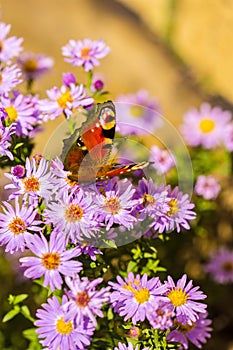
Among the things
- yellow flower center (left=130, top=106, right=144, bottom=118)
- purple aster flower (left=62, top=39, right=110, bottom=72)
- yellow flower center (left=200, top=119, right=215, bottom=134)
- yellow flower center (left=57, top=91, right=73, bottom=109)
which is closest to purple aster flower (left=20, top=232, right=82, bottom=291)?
yellow flower center (left=57, top=91, right=73, bottom=109)

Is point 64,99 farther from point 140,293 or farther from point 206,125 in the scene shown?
point 206,125

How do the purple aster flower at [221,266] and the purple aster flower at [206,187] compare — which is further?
the purple aster flower at [221,266]

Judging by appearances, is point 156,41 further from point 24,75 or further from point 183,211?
point 183,211

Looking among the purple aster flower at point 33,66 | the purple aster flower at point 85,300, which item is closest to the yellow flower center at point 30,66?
the purple aster flower at point 33,66

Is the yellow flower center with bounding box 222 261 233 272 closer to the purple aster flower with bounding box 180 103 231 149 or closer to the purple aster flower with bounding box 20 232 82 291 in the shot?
the purple aster flower with bounding box 180 103 231 149

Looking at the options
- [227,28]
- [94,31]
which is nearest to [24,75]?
[94,31]

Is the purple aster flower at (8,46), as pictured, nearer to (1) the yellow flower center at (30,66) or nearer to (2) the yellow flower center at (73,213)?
(1) the yellow flower center at (30,66)

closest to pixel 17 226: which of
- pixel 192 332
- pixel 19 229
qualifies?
pixel 19 229
